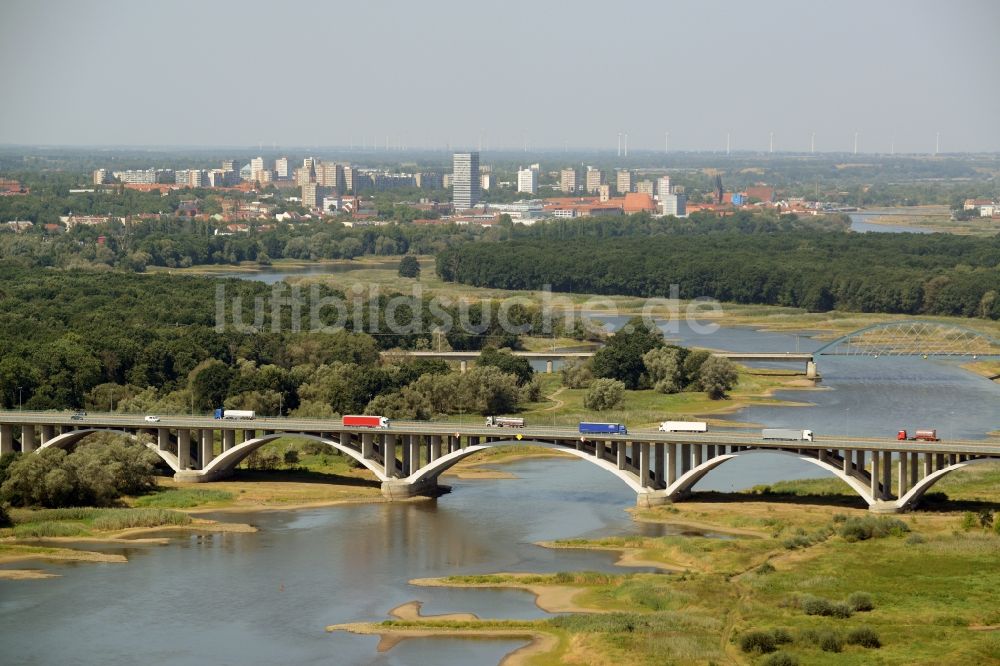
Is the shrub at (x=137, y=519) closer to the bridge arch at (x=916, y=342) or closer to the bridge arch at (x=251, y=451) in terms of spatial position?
the bridge arch at (x=251, y=451)

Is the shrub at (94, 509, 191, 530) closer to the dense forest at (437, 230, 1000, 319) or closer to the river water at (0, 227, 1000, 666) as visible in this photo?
the river water at (0, 227, 1000, 666)

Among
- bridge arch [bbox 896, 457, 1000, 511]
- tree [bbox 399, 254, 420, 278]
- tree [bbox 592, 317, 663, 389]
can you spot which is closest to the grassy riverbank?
bridge arch [bbox 896, 457, 1000, 511]

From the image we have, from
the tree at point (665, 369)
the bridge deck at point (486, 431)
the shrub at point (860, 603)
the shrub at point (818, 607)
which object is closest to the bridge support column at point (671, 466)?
the bridge deck at point (486, 431)

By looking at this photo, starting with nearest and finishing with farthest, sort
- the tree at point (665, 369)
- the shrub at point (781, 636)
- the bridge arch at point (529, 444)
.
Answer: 1. the shrub at point (781, 636)
2. the bridge arch at point (529, 444)
3. the tree at point (665, 369)

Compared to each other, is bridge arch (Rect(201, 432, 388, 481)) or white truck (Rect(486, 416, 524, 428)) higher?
white truck (Rect(486, 416, 524, 428))

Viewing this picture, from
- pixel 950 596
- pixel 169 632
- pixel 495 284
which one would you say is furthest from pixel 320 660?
pixel 495 284
